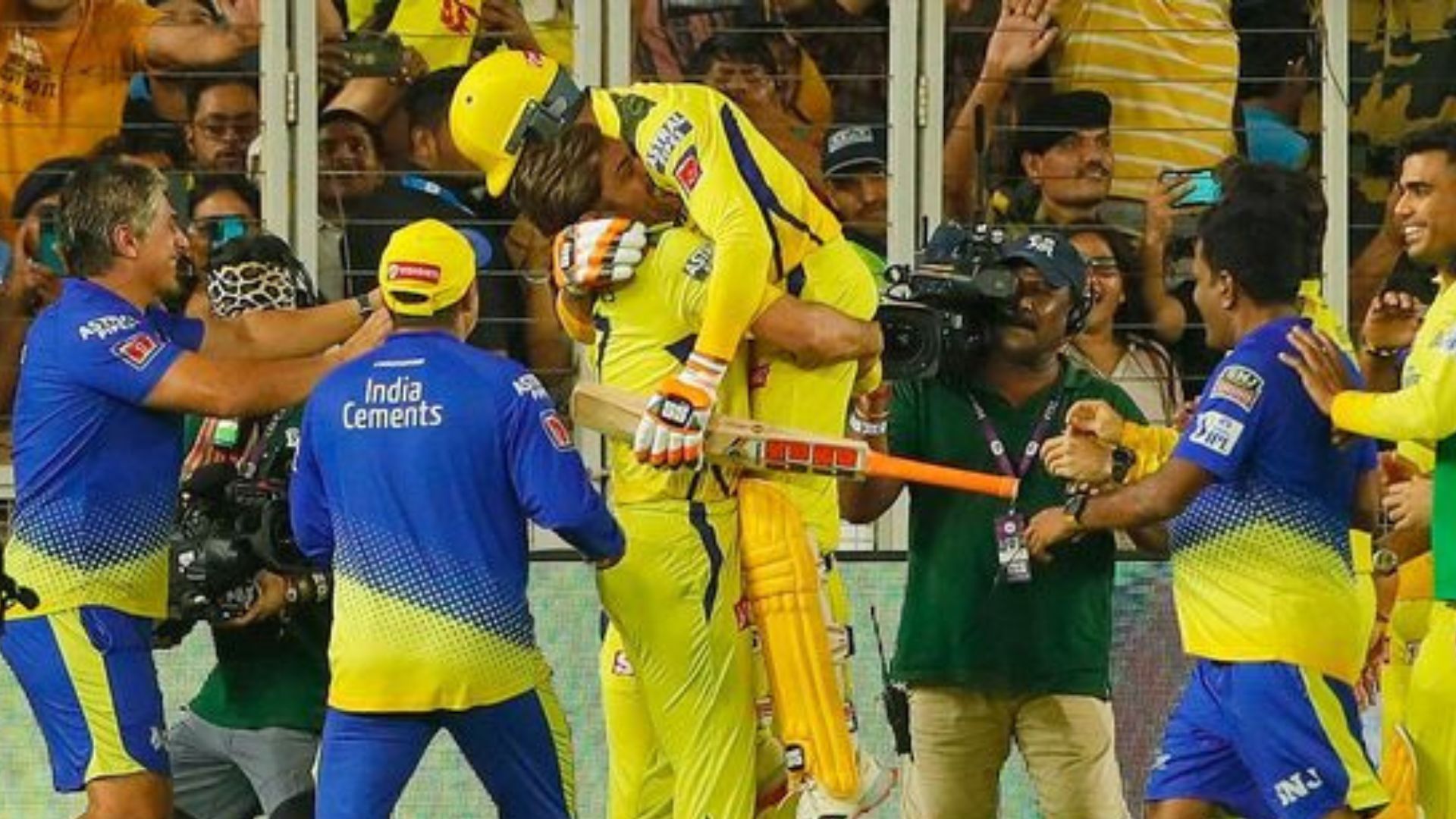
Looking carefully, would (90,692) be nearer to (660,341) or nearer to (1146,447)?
(660,341)

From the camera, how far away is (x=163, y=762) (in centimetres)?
1197

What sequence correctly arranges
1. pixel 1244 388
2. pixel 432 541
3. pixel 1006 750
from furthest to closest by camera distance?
pixel 1006 750 < pixel 432 541 < pixel 1244 388

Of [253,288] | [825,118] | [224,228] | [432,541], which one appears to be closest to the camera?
[432,541]

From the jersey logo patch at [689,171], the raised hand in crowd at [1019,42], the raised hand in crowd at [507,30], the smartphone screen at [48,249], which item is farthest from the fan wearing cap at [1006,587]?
the smartphone screen at [48,249]

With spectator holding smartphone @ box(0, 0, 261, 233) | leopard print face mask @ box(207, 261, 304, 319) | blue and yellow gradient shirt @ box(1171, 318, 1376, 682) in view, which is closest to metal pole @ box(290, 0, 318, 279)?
spectator holding smartphone @ box(0, 0, 261, 233)

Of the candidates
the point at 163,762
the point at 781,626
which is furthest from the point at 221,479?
the point at 781,626

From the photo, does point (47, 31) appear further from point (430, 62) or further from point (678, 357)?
point (678, 357)

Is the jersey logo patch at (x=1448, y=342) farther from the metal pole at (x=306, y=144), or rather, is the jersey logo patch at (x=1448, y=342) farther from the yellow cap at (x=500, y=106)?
the metal pole at (x=306, y=144)

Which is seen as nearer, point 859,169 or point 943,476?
point 943,476

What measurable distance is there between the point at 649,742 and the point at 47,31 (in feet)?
12.3

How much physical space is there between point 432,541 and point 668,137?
4.11ft

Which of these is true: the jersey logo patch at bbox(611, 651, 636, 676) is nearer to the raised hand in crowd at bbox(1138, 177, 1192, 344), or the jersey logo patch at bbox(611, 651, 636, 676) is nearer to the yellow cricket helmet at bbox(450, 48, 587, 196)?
the yellow cricket helmet at bbox(450, 48, 587, 196)

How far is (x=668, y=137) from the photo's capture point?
11.4 m

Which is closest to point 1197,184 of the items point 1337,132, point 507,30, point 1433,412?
point 1337,132
